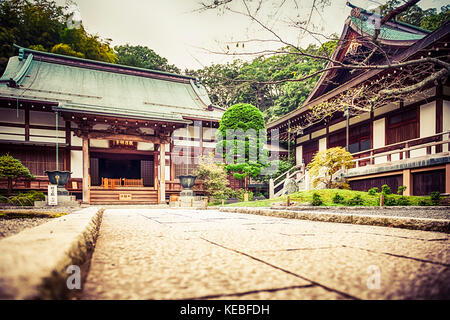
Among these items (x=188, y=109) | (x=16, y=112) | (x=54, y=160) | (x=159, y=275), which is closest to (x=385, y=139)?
(x=188, y=109)

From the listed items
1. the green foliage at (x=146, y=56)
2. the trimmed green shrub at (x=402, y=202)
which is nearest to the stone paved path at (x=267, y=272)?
the trimmed green shrub at (x=402, y=202)

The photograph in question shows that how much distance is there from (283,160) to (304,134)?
2.07 m

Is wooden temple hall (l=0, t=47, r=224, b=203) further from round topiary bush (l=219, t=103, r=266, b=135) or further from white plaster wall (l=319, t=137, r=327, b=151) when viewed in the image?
white plaster wall (l=319, t=137, r=327, b=151)

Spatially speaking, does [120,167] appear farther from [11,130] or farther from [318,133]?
[318,133]

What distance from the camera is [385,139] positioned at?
10320 mm

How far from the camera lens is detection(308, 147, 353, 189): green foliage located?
31.3 feet

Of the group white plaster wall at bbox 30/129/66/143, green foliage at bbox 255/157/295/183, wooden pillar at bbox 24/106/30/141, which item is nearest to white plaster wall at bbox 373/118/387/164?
green foliage at bbox 255/157/295/183

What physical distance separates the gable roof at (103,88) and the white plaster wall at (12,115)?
91 centimetres

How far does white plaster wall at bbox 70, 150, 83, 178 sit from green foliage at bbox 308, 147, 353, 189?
1041 centimetres

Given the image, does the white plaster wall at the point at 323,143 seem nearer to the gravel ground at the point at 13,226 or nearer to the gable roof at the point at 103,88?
the gable roof at the point at 103,88

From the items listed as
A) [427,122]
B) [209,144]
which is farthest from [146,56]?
[427,122]

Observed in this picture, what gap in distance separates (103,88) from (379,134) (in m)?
14.1

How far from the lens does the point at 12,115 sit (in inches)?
433

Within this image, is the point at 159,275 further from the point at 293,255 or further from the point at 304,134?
the point at 304,134
